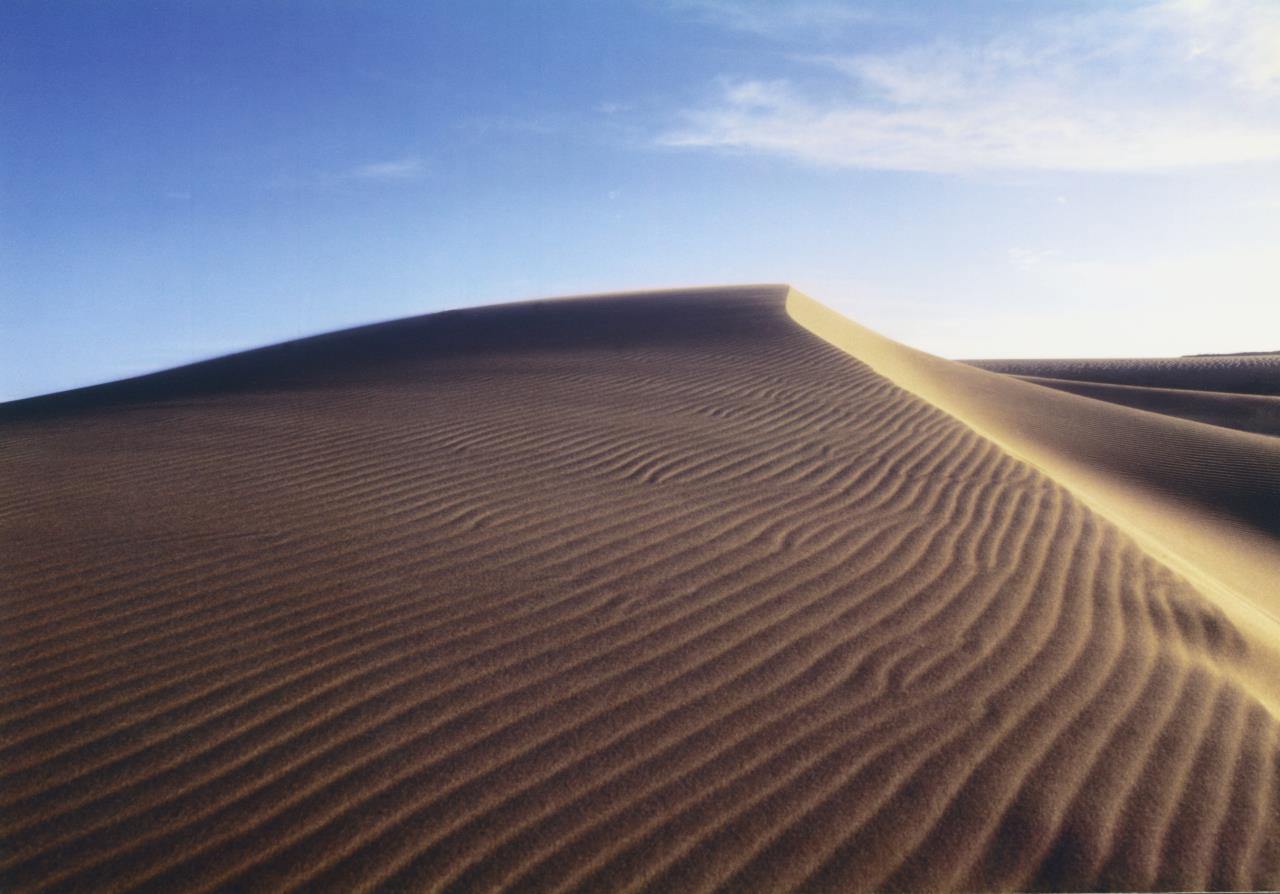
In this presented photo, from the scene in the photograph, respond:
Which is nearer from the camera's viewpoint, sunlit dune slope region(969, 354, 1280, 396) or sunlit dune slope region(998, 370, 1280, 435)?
sunlit dune slope region(998, 370, 1280, 435)

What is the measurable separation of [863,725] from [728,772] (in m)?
0.65

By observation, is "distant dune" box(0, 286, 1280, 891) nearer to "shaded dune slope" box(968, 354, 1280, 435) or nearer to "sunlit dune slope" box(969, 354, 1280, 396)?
"shaded dune slope" box(968, 354, 1280, 435)

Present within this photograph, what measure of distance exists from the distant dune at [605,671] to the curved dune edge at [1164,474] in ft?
0.52

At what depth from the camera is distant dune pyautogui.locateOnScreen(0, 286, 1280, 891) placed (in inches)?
104

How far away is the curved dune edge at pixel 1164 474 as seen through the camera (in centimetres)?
598

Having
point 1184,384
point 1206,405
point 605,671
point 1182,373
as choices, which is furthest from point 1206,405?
point 605,671

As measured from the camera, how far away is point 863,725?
327cm

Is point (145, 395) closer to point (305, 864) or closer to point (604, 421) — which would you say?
point (604, 421)

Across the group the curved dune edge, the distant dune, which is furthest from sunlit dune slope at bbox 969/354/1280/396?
the distant dune

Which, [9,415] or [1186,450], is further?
[1186,450]

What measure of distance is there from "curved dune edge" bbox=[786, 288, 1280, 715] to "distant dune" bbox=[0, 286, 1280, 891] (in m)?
0.16

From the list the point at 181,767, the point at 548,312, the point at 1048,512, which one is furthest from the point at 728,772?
the point at 548,312

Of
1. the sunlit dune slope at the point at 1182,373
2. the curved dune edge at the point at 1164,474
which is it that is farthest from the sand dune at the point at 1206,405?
the sunlit dune slope at the point at 1182,373

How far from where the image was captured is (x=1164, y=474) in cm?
1088
